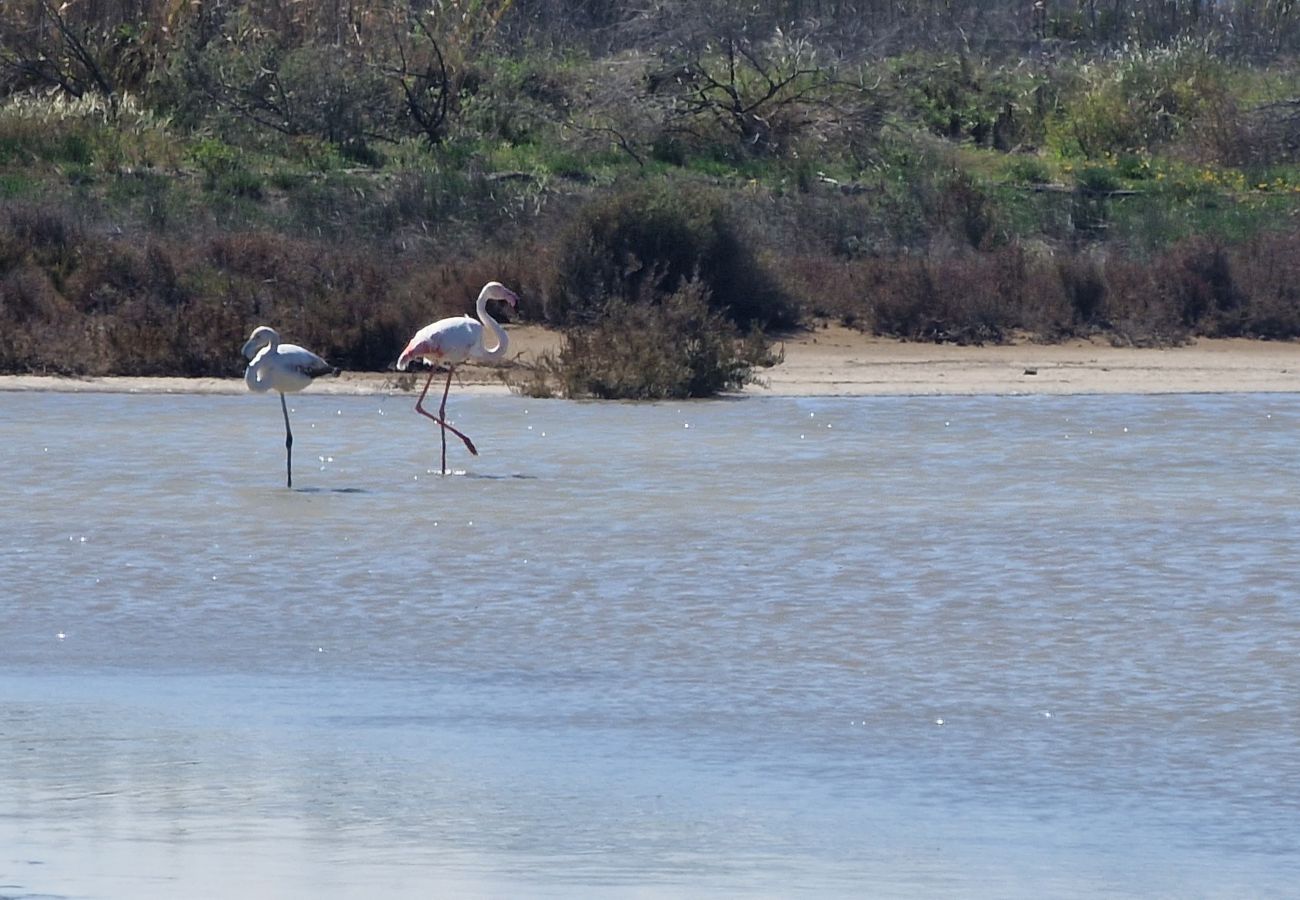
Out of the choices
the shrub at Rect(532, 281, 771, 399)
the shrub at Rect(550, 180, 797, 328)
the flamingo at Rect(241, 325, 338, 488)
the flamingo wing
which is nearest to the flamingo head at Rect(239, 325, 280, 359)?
the flamingo at Rect(241, 325, 338, 488)

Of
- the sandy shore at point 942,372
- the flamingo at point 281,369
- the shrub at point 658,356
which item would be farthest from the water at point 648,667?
the sandy shore at point 942,372

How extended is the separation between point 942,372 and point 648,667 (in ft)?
34.3

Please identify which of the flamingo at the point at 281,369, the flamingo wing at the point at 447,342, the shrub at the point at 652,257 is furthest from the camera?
the shrub at the point at 652,257

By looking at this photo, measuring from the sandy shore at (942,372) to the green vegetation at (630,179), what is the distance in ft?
1.01

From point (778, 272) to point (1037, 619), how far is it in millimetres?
10975

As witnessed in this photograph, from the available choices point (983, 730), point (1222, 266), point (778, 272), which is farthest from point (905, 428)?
point (983, 730)

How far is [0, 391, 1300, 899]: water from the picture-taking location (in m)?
5.81

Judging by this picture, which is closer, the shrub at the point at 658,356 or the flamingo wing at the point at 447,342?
the flamingo wing at the point at 447,342

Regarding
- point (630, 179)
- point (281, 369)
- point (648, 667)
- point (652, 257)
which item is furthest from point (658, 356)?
point (648, 667)

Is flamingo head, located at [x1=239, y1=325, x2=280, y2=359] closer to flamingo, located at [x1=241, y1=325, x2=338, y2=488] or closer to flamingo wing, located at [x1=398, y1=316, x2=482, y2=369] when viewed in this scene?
flamingo, located at [x1=241, y1=325, x2=338, y2=488]

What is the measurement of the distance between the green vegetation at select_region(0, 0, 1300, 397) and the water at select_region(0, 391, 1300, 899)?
420 cm

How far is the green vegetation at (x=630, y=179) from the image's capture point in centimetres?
1862

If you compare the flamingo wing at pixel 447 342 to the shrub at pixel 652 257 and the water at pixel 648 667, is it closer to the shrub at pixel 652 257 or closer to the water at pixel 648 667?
the water at pixel 648 667

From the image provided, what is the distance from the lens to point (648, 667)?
323 inches
